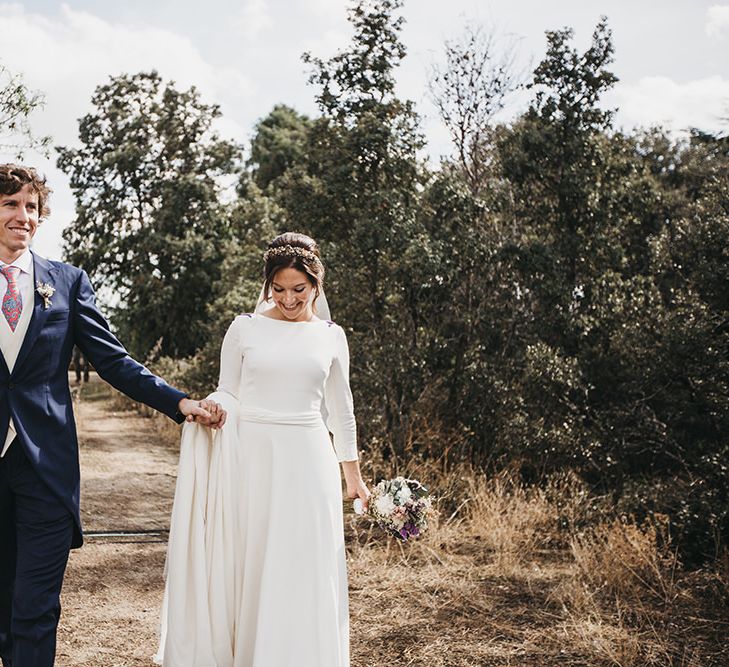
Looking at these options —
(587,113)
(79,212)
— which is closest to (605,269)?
(587,113)

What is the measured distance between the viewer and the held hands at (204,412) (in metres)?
3.76

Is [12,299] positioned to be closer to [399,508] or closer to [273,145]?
[399,508]

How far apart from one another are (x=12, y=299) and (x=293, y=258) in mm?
1207

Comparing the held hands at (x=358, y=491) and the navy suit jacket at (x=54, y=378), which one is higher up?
the navy suit jacket at (x=54, y=378)

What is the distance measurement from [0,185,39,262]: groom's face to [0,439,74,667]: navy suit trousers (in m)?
0.79

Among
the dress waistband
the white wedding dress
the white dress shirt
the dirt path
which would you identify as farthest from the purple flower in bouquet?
the white dress shirt

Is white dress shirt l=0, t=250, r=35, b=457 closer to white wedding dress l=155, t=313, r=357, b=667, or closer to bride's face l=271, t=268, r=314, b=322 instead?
white wedding dress l=155, t=313, r=357, b=667

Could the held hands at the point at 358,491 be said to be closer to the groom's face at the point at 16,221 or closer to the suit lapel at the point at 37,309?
the suit lapel at the point at 37,309

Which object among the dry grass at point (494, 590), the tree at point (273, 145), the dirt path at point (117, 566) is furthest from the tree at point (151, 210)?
the dry grass at point (494, 590)

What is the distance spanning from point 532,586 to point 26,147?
5357 millimetres

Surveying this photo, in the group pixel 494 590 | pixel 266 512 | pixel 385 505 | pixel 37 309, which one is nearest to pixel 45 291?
pixel 37 309

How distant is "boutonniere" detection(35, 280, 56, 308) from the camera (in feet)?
11.4

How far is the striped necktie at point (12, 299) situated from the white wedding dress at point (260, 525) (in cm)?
88

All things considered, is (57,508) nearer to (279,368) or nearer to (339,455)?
(279,368)
